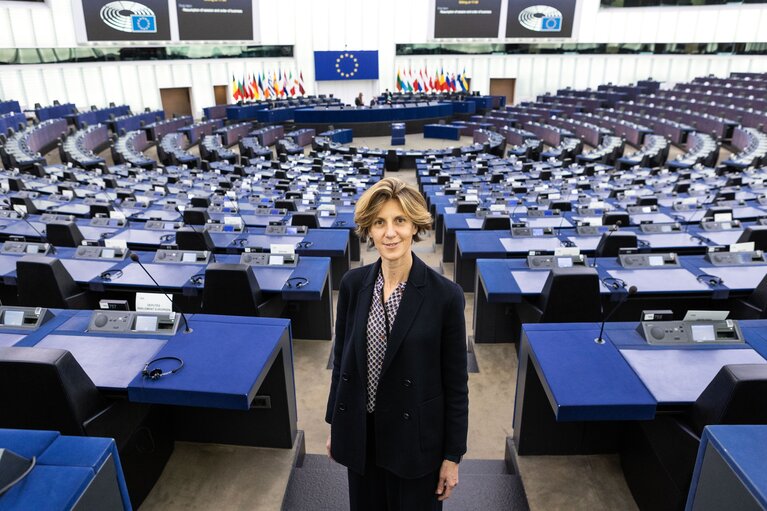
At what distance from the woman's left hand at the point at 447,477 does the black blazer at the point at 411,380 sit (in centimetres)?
2

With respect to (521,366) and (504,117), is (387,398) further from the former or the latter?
(504,117)

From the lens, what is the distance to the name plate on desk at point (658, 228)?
16.4 ft

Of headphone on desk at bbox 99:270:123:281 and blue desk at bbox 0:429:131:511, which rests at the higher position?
blue desk at bbox 0:429:131:511

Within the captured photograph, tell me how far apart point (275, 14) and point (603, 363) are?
27.0 metres

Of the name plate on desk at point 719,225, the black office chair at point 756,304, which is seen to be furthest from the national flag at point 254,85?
the black office chair at point 756,304

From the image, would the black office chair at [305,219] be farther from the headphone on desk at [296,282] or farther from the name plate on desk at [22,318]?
the name plate on desk at [22,318]

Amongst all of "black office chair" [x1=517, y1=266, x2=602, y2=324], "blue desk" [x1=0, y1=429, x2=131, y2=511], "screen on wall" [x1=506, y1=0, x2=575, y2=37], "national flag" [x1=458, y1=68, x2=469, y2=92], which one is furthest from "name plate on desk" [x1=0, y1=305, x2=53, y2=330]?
"screen on wall" [x1=506, y1=0, x2=575, y2=37]

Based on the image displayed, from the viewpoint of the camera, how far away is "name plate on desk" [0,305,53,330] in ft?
8.41

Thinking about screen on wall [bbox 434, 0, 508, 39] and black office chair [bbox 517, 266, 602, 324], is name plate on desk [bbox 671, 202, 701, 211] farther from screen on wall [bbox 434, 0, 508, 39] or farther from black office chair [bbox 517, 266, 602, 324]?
screen on wall [bbox 434, 0, 508, 39]

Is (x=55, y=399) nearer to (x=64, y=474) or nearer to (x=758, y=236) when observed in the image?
(x=64, y=474)

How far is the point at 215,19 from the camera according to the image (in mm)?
22078

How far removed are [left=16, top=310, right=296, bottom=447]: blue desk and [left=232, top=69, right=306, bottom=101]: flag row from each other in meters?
24.1

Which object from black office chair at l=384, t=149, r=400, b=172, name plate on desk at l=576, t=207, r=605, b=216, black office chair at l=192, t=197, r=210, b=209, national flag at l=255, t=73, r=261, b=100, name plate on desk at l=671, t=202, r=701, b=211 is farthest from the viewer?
national flag at l=255, t=73, r=261, b=100

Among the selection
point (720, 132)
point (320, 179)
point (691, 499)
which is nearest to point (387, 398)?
point (691, 499)
